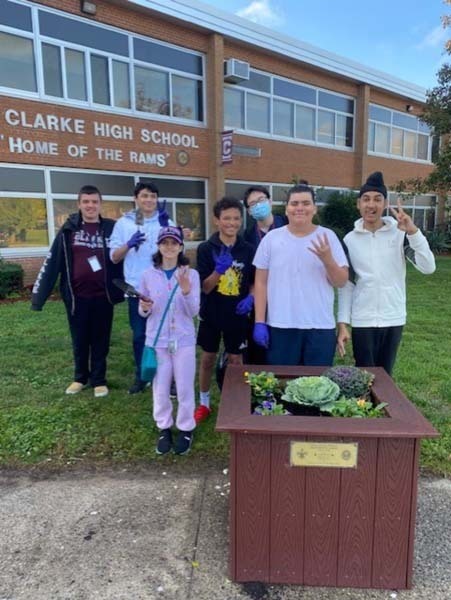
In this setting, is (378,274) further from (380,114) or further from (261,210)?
(380,114)

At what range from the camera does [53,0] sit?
1023 cm

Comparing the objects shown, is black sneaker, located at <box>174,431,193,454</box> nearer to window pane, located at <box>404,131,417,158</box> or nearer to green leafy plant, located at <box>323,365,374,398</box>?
green leafy plant, located at <box>323,365,374,398</box>

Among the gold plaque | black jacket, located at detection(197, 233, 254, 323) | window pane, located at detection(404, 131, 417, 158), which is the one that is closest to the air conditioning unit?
window pane, located at detection(404, 131, 417, 158)

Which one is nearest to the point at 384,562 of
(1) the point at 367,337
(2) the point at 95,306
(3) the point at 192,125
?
(1) the point at 367,337

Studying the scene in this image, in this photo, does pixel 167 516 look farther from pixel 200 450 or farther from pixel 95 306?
pixel 95 306

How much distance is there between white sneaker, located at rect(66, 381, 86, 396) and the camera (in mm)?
4441

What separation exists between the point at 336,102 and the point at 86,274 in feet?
51.7

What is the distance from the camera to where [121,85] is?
1177 cm

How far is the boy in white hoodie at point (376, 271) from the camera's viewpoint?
117 inches

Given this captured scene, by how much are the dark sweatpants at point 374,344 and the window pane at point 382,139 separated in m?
17.9

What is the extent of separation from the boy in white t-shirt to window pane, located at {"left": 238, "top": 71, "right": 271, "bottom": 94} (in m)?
12.7

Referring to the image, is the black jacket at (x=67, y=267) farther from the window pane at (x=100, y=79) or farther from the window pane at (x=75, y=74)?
the window pane at (x=100, y=79)

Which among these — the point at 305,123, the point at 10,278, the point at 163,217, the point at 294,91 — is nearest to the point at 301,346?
the point at 163,217

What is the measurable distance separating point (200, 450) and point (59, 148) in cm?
939
